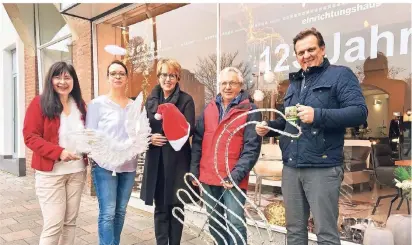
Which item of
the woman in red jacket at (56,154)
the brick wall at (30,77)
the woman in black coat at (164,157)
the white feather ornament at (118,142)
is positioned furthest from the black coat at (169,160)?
the brick wall at (30,77)

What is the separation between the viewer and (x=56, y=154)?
2354 millimetres

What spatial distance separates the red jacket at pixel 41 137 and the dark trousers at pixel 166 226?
91 cm

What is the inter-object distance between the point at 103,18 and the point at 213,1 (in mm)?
1922

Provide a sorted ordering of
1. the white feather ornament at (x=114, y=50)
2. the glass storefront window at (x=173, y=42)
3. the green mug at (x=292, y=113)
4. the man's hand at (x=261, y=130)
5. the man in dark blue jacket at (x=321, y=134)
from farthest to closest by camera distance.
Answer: the white feather ornament at (x=114, y=50) < the glass storefront window at (x=173, y=42) < the man's hand at (x=261, y=130) < the man in dark blue jacket at (x=321, y=134) < the green mug at (x=292, y=113)

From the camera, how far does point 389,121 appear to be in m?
3.59

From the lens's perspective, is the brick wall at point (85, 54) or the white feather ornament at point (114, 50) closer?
the brick wall at point (85, 54)

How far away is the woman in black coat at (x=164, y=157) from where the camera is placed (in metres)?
2.64

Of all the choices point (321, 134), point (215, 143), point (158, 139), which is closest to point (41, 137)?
point (158, 139)

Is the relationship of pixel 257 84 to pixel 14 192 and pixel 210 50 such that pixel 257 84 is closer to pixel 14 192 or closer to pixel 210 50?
pixel 210 50

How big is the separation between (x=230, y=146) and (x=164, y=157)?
58cm

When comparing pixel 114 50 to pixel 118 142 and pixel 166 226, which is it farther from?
pixel 166 226

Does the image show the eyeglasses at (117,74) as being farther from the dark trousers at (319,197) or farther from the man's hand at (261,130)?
the dark trousers at (319,197)

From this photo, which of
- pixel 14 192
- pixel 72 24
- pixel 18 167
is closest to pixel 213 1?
pixel 72 24

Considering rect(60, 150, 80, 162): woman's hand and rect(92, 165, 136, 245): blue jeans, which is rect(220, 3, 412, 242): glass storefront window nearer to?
rect(92, 165, 136, 245): blue jeans
